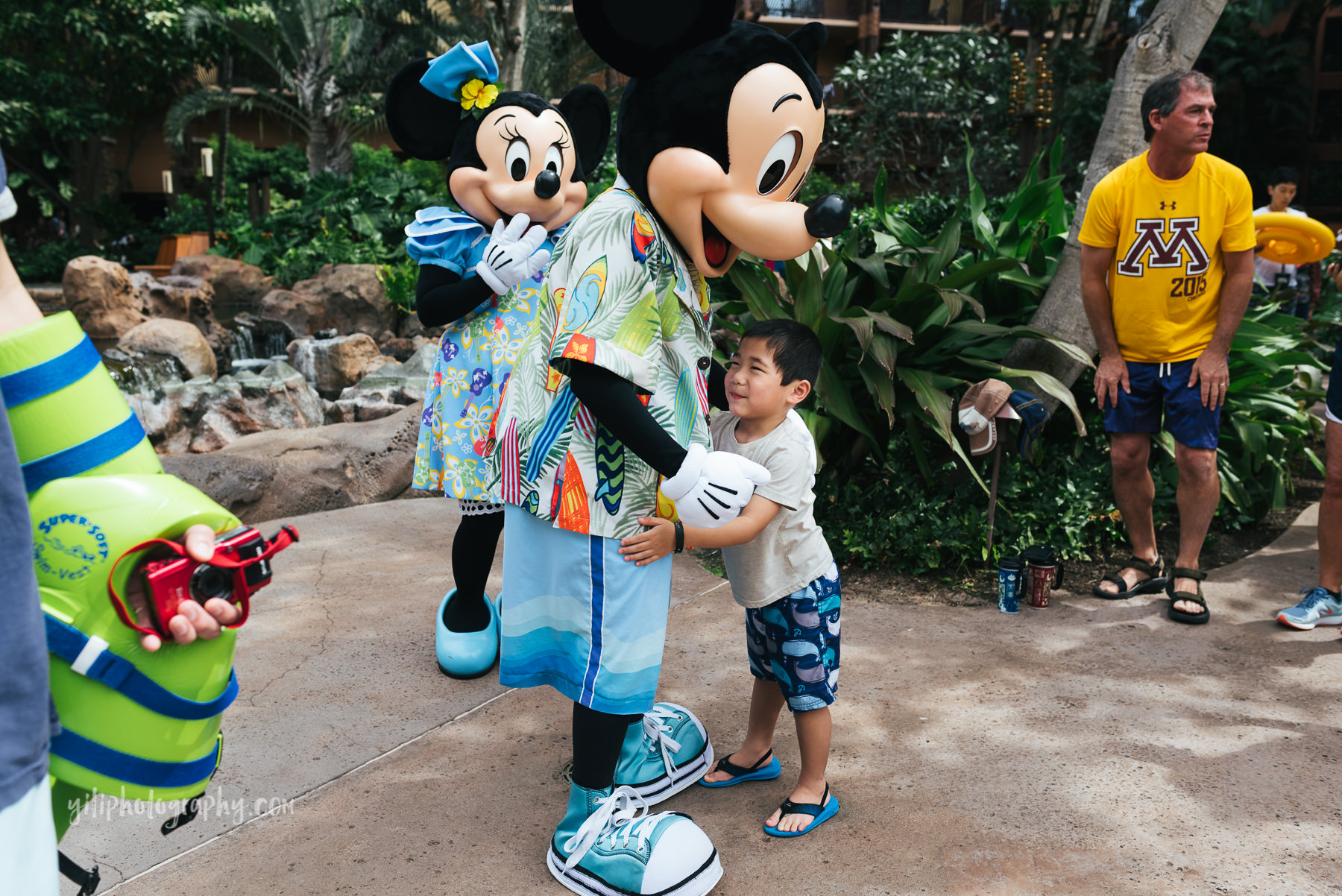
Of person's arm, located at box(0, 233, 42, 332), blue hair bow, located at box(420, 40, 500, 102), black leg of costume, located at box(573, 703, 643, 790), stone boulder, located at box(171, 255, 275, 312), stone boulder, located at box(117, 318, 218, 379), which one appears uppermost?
blue hair bow, located at box(420, 40, 500, 102)

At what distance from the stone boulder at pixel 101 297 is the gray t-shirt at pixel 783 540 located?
11384 millimetres

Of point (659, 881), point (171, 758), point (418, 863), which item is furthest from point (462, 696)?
point (171, 758)

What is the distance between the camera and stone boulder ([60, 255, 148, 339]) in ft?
36.5

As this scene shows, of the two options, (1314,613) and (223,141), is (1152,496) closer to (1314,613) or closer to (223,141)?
(1314,613)

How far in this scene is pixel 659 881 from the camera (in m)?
1.94

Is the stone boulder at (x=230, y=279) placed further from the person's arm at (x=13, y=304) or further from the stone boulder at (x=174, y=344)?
the person's arm at (x=13, y=304)

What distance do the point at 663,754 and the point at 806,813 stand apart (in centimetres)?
39

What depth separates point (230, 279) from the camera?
14.3m

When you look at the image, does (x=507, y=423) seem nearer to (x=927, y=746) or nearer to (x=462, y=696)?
(x=462, y=696)

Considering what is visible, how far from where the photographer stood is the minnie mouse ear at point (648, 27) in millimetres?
1855

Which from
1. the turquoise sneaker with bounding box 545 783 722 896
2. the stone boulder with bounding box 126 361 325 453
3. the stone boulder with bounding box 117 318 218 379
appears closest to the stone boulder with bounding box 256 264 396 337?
the stone boulder with bounding box 117 318 218 379

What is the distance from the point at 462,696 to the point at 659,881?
120 centimetres

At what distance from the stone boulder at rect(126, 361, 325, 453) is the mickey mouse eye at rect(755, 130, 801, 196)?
699 cm

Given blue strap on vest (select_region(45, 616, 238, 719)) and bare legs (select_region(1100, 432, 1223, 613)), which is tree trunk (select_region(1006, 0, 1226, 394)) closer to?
bare legs (select_region(1100, 432, 1223, 613))
